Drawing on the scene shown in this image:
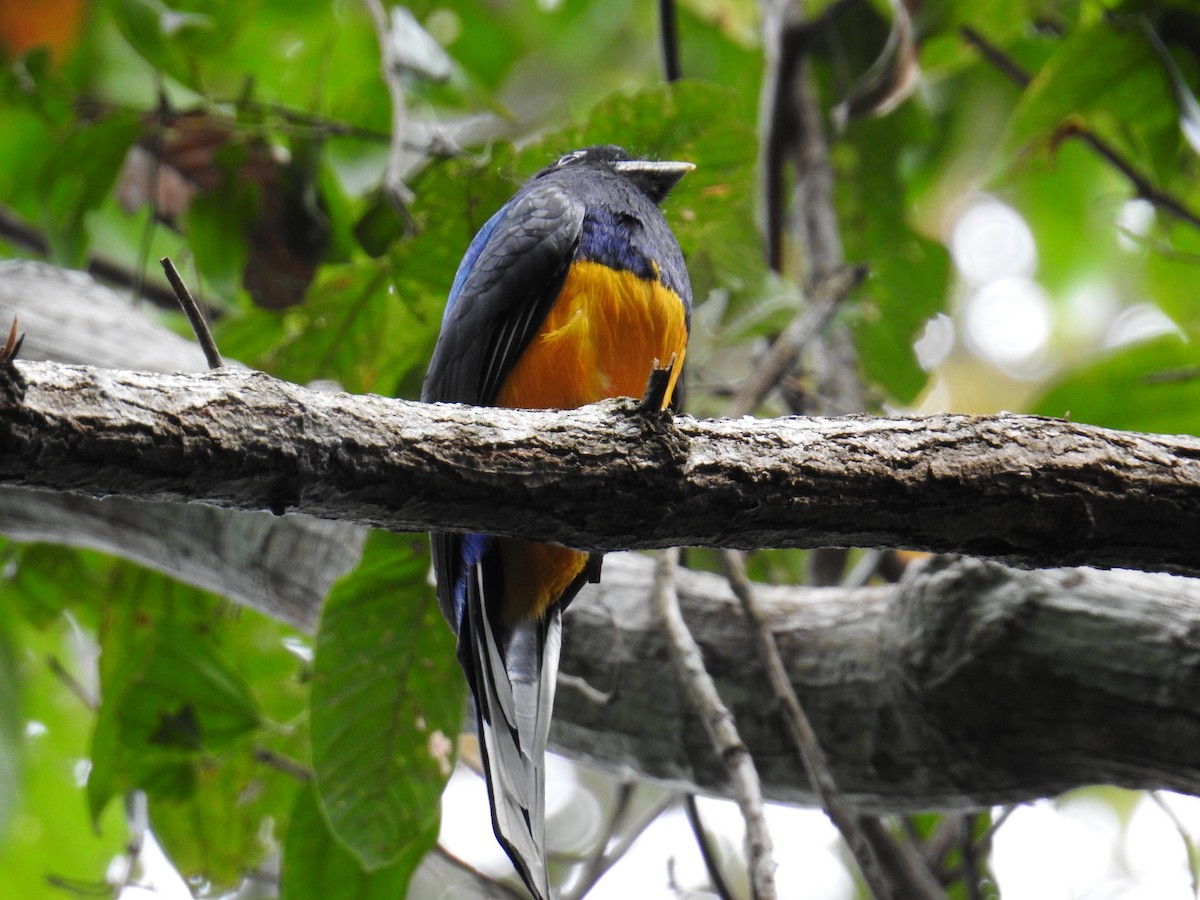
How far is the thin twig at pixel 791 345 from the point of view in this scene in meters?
3.96

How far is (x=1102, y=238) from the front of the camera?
6.10 meters

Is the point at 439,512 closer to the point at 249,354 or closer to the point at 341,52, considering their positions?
the point at 249,354

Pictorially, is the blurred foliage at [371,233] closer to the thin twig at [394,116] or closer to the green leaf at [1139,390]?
the green leaf at [1139,390]

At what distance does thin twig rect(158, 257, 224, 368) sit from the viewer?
1.67 m

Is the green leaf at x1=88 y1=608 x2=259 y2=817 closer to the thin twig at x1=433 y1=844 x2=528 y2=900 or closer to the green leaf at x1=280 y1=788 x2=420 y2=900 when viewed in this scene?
the green leaf at x1=280 y1=788 x2=420 y2=900

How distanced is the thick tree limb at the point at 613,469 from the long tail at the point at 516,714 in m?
0.92

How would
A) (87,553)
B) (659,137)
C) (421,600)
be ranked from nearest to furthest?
(421,600) → (659,137) → (87,553)

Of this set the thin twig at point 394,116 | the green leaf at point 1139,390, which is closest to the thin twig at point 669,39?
the thin twig at point 394,116

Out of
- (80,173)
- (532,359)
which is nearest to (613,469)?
(532,359)

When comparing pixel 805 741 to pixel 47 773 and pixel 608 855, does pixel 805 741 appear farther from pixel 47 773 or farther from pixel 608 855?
pixel 47 773

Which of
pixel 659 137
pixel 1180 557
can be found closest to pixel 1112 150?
pixel 659 137

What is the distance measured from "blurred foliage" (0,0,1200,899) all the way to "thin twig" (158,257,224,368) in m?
1.56

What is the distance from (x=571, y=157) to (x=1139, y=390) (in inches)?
76.6

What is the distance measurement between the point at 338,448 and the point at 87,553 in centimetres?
370
